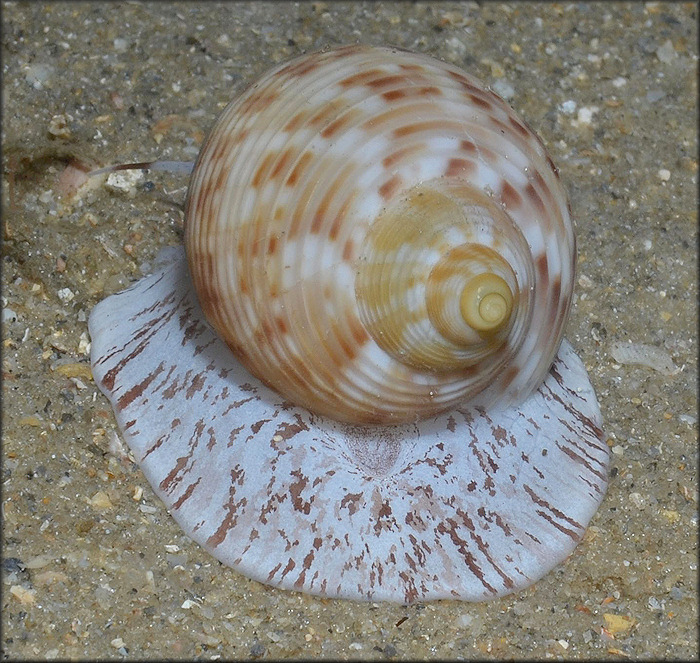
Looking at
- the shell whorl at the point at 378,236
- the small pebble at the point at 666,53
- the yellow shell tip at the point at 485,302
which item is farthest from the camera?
the small pebble at the point at 666,53

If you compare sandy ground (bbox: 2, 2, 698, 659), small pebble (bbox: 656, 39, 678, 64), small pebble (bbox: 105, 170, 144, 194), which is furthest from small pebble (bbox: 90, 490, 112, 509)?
small pebble (bbox: 656, 39, 678, 64)

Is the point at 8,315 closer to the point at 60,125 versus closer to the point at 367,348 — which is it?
the point at 60,125

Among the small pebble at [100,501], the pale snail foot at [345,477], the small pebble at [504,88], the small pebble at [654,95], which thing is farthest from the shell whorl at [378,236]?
the small pebble at [654,95]

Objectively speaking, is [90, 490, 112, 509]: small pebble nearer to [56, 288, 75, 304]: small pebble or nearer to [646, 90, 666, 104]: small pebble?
[56, 288, 75, 304]: small pebble

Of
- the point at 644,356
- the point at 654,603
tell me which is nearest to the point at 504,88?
the point at 644,356

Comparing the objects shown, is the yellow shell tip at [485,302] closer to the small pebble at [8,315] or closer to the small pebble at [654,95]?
the small pebble at [8,315]

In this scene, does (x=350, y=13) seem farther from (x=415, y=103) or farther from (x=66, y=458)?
(x=66, y=458)

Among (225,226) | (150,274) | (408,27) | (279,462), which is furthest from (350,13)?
(279,462)

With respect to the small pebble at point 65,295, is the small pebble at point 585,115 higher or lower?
higher
